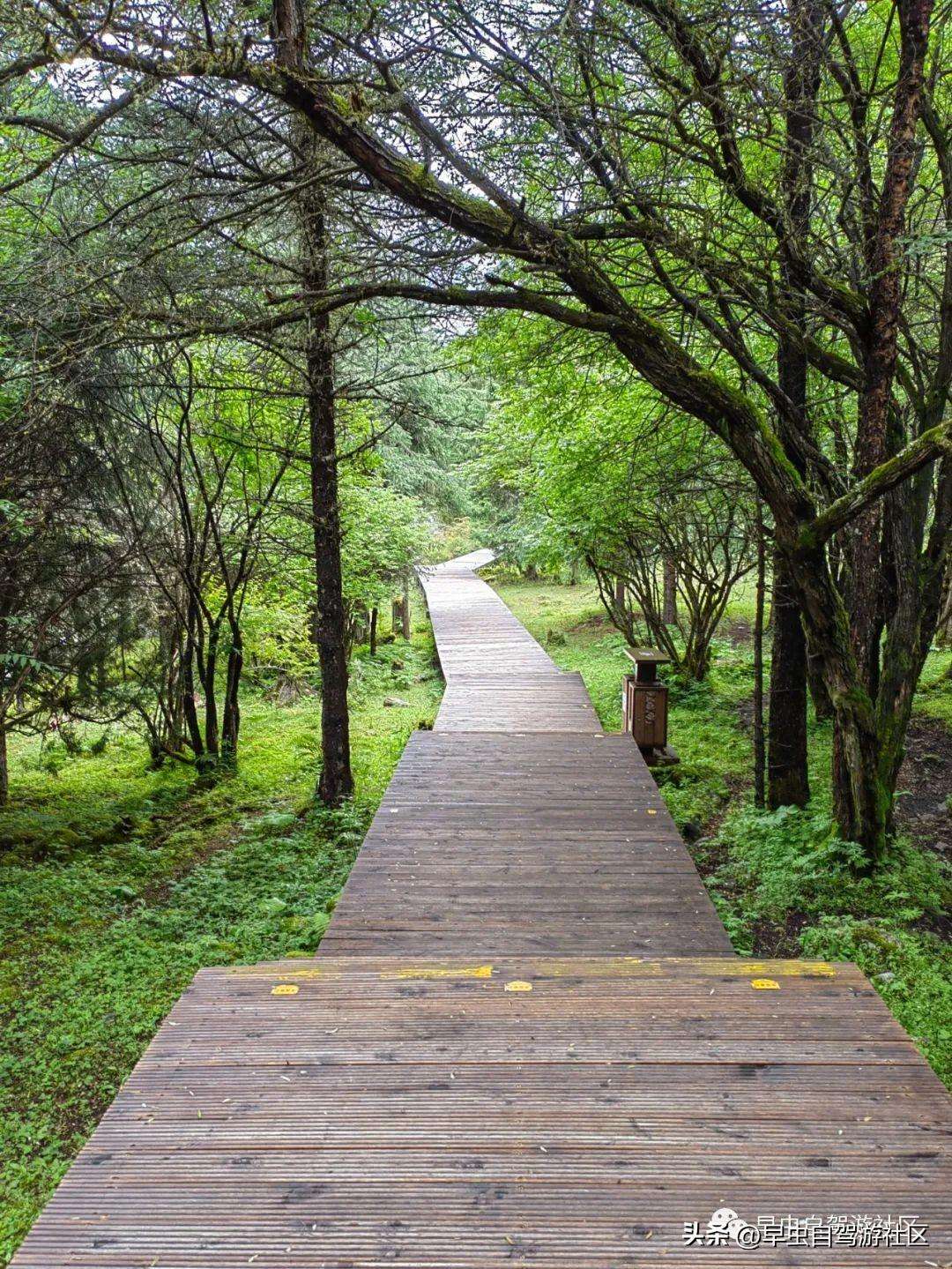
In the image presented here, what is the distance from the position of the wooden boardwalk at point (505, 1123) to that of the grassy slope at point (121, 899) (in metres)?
1.51

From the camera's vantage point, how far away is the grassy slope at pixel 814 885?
396cm

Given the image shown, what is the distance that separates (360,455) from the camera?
349 inches

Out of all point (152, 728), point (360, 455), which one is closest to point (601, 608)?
point (360, 455)

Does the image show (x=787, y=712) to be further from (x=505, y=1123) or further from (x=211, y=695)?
(x=211, y=695)

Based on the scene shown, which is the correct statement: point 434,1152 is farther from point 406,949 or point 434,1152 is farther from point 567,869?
point 567,869

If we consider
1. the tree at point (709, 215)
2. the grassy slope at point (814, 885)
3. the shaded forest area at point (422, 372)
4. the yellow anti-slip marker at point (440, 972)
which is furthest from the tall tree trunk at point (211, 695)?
the yellow anti-slip marker at point (440, 972)

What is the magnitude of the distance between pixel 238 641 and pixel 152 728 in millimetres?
1315

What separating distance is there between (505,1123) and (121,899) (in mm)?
4687

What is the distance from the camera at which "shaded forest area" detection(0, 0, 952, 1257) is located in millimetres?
4215

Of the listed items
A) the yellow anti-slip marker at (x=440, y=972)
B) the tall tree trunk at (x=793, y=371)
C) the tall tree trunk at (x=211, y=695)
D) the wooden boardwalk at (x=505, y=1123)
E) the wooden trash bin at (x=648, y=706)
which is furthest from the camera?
the tall tree trunk at (x=211, y=695)

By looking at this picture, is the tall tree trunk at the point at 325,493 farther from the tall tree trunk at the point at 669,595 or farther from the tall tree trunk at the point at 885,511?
the tall tree trunk at the point at 669,595

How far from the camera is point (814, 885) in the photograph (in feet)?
16.2

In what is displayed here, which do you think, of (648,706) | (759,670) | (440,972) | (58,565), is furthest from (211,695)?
(440,972)

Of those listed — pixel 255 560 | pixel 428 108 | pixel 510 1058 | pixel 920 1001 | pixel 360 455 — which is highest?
pixel 428 108
